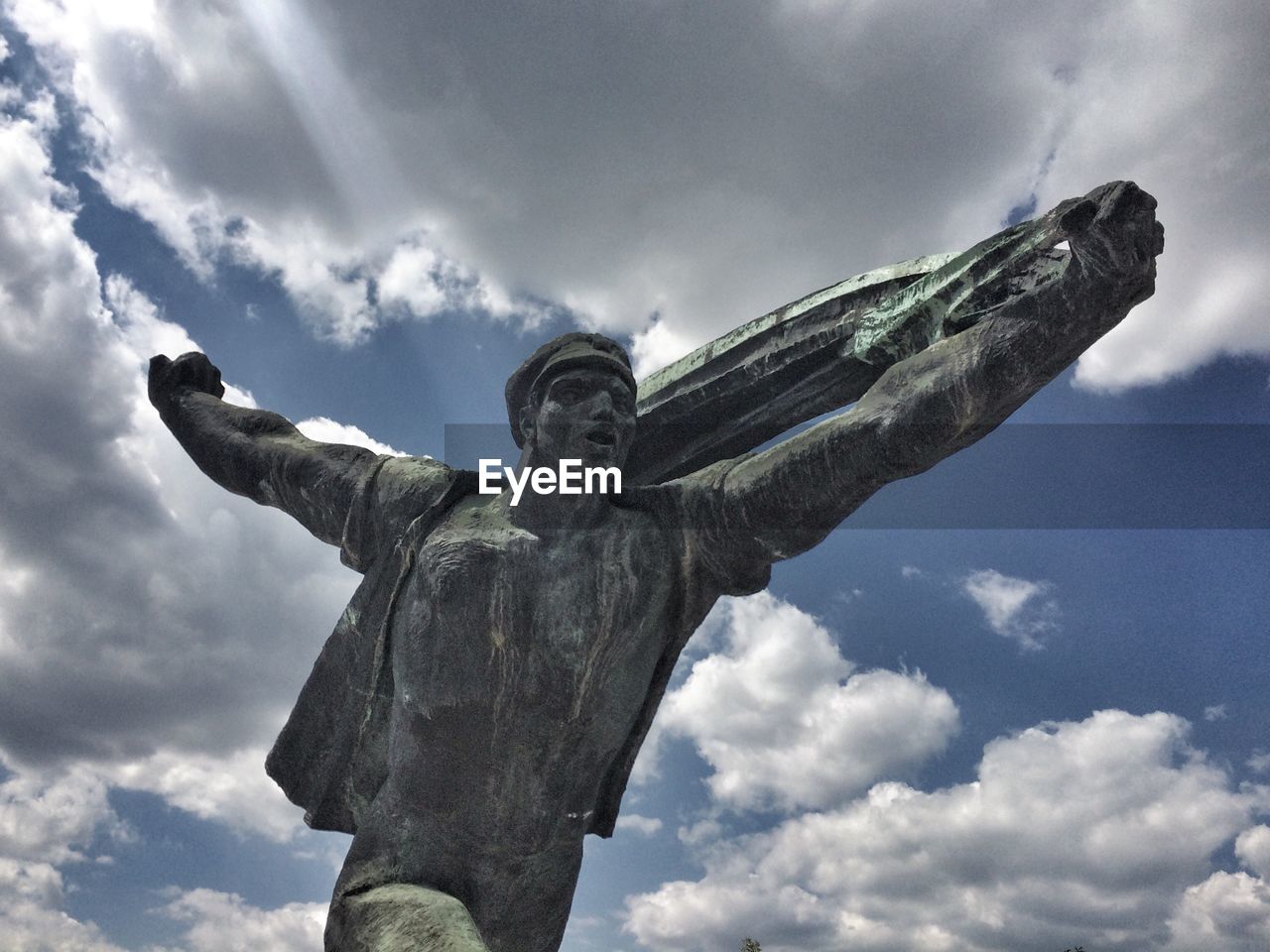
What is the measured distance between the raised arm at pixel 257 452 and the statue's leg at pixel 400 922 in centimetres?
200

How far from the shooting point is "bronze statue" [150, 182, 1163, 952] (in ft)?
16.8

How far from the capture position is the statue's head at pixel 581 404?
5.93 meters

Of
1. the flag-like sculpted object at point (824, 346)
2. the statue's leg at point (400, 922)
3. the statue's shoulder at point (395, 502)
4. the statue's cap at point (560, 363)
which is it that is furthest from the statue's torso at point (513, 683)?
the flag-like sculpted object at point (824, 346)

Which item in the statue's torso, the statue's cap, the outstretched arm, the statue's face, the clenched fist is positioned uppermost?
the clenched fist

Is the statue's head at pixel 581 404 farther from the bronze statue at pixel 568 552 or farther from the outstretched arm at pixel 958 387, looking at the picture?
the outstretched arm at pixel 958 387

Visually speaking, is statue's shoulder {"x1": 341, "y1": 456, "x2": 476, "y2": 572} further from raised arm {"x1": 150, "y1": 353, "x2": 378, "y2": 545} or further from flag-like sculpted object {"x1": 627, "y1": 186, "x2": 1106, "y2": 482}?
flag-like sculpted object {"x1": 627, "y1": 186, "x2": 1106, "y2": 482}

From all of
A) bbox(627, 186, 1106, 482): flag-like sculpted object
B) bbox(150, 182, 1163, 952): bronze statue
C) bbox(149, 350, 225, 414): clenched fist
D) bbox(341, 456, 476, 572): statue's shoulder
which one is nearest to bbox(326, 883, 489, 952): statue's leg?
bbox(150, 182, 1163, 952): bronze statue

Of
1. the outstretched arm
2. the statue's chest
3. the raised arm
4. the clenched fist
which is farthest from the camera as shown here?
the clenched fist

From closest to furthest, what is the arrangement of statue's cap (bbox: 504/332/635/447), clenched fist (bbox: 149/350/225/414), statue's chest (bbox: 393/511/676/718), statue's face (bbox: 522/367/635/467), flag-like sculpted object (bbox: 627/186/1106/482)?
flag-like sculpted object (bbox: 627/186/1106/482)
statue's chest (bbox: 393/511/676/718)
statue's face (bbox: 522/367/635/467)
statue's cap (bbox: 504/332/635/447)
clenched fist (bbox: 149/350/225/414)

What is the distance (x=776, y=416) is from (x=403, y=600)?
233 cm

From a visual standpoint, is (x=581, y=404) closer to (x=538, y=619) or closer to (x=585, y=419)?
(x=585, y=419)

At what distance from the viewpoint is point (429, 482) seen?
616 cm

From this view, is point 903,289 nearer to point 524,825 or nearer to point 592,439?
point 592,439

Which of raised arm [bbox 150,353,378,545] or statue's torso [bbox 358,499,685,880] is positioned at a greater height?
raised arm [bbox 150,353,378,545]
